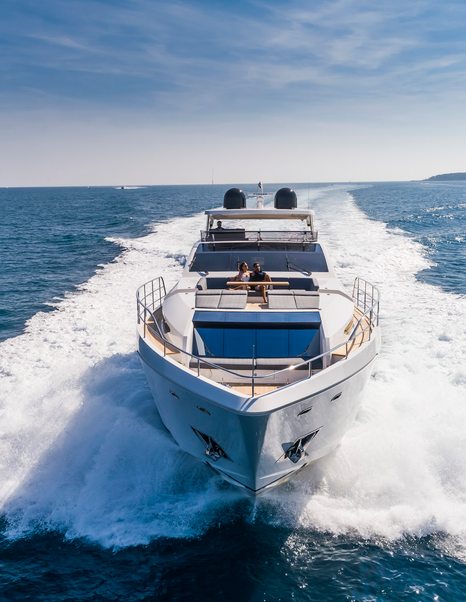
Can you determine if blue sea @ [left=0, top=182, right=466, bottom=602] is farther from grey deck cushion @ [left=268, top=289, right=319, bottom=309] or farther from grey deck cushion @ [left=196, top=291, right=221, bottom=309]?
grey deck cushion @ [left=196, top=291, right=221, bottom=309]

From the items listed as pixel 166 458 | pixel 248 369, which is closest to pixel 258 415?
pixel 248 369

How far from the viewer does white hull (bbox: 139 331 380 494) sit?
231 inches

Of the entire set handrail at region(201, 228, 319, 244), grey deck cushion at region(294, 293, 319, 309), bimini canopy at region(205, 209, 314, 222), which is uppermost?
bimini canopy at region(205, 209, 314, 222)

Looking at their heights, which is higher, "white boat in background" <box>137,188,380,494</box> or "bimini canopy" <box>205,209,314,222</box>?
"bimini canopy" <box>205,209,314,222</box>

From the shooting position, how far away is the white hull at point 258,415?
586 centimetres

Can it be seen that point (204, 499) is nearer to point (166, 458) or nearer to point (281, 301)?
point (166, 458)

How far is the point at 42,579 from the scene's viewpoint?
6238 millimetres

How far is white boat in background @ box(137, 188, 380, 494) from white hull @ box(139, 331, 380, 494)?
0.02 m

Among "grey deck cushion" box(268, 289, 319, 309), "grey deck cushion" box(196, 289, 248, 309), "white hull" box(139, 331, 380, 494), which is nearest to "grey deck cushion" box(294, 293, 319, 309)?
"grey deck cushion" box(268, 289, 319, 309)

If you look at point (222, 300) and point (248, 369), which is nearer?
point (248, 369)

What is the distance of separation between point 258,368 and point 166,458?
89.6 inches

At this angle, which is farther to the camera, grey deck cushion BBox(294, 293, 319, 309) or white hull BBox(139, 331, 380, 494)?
grey deck cushion BBox(294, 293, 319, 309)

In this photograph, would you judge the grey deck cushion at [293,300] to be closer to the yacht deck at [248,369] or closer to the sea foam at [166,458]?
the yacht deck at [248,369]

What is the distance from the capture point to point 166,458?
7.99 metres
